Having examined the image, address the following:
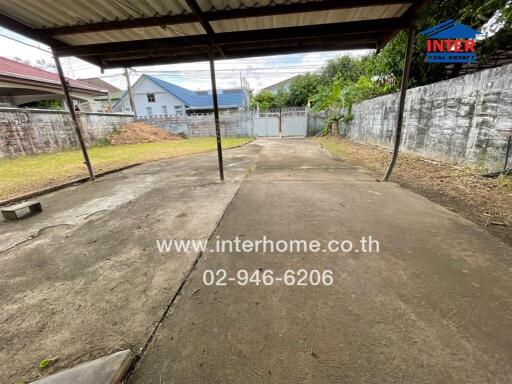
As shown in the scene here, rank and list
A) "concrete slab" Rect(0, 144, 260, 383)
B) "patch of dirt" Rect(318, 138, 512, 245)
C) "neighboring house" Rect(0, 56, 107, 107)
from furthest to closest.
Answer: "neighboring house" Rect(0, 56, 107, 107) < "patch of dirt" Rect(318, 138, 512, 245) < "concrete slab" Rect(0, 144, 260, 383)

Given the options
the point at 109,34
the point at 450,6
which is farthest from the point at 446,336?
the point at 450,6

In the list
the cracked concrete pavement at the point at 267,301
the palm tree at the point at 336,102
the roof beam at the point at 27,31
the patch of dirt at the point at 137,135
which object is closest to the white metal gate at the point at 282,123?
the palm tree at the point at 336,102

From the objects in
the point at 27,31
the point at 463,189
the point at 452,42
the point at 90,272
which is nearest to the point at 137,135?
the point at 27,31

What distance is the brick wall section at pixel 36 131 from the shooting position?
8492 millimetres

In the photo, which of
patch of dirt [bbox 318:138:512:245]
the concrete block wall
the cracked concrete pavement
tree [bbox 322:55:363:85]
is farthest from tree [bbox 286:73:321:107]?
the cracked concrete pavement

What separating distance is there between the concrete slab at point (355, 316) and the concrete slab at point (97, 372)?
0.08m

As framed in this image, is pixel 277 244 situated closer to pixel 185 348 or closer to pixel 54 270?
pixel 185 348

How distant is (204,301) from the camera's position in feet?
5.38

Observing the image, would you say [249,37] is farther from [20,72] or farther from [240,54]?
[20,72]

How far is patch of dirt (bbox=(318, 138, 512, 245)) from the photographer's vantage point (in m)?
2.80

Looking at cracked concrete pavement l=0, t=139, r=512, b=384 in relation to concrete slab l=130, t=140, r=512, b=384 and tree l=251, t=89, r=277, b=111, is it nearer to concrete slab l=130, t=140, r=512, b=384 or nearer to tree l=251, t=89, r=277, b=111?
concrete slab l=130, t=140, r=512, b=384

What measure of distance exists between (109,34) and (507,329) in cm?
620

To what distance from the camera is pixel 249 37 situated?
13.9 ft

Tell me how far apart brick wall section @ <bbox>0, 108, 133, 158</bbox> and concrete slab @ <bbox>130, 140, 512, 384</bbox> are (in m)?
11.0
